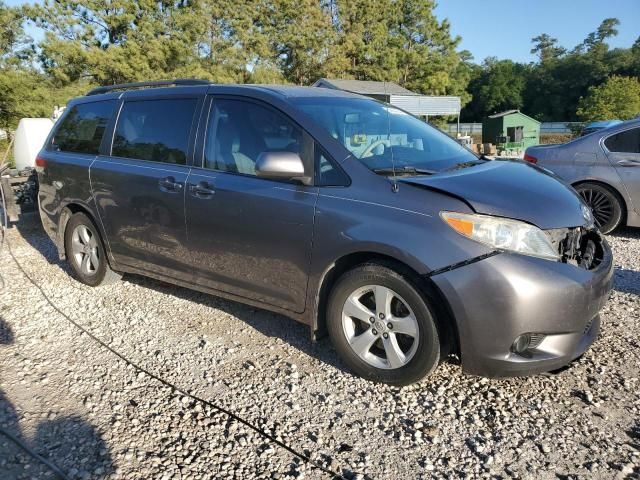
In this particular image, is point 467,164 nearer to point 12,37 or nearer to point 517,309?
point 517,309

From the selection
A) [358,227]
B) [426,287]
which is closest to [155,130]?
[358,227]

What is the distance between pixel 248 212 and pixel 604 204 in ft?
16.6

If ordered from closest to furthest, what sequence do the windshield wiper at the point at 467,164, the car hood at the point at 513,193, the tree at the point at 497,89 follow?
the car hood at the point at 513,193, the windshield wiper at the point at 467,164, the tree at the point at 497,89

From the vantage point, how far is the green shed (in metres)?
32.2

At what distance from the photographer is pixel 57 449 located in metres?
2.58

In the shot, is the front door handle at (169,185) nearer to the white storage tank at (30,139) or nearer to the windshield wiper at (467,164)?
the windshield wiper at (467,164)

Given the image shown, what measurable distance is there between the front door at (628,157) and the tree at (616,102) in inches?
1190

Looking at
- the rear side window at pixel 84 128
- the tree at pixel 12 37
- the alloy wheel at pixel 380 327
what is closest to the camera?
the alloy wheel at pixel 380 327

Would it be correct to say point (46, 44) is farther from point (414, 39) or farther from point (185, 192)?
point (414, 39)

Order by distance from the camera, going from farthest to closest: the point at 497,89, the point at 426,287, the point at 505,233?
the point at 497,89 < the point at 426,287 < the point at 505,233

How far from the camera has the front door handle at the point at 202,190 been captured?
11.9ft

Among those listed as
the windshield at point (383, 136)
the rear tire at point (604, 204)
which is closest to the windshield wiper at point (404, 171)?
the windshield at point (383, 136)

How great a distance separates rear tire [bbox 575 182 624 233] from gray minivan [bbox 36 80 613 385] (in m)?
3.44

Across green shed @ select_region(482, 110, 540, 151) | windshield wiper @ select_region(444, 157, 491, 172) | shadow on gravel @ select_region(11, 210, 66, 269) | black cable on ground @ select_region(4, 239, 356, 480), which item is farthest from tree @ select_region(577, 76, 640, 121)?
black cable on ground @ select_region(4, 239, 356, 480)
